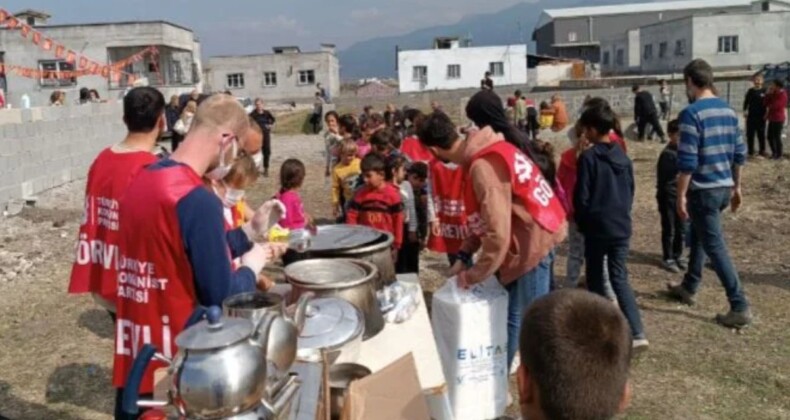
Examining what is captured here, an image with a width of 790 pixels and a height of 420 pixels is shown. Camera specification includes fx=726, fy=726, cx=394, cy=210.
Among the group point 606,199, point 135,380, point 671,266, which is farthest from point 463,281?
point 671,266

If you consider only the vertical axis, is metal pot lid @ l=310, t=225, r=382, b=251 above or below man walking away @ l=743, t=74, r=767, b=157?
below

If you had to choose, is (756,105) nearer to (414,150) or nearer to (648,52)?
(414,150)

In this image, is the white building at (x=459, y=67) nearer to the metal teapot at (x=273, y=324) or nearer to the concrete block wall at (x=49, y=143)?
the concrete block wall at (x=49, y=143)

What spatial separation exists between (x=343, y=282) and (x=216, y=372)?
1293 mm

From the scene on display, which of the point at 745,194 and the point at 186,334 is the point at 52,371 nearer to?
the point at 186,334

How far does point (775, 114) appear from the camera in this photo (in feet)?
45.5

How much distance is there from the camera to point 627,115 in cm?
2288

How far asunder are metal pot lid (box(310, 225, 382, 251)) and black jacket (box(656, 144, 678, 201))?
→ 383 centimetres

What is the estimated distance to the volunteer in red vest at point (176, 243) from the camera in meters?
2.29

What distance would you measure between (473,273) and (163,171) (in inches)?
70.6

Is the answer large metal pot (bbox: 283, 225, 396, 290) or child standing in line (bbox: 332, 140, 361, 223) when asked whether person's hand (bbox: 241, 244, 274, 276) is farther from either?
child standing in line (bbox: 332, 140, 361, 223)

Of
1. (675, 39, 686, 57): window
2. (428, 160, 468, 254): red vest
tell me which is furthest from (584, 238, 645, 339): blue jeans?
(675, 39, 686, 57): window

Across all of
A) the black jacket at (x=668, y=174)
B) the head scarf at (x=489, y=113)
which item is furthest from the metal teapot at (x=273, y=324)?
the black jacket at (x=668, y=174)

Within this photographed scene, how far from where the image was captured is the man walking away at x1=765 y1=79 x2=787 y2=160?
13.9 metres
